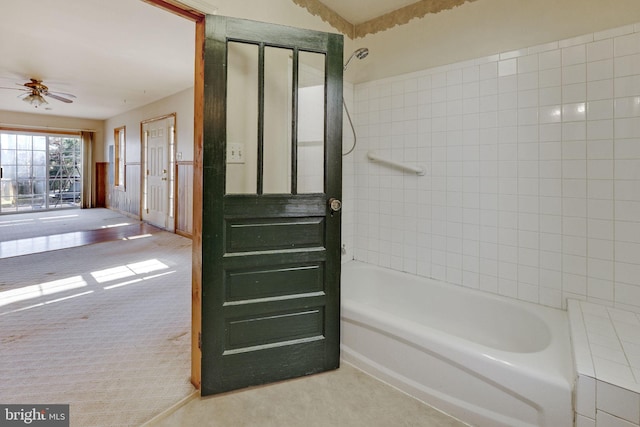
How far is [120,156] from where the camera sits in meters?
7.55

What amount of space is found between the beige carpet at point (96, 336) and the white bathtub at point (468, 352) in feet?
3.28

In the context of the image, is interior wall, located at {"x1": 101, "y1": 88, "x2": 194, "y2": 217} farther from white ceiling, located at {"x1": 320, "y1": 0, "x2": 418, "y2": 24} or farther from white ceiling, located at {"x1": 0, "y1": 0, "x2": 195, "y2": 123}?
white ceiling, located at {"x1": 320, "y1": 0, "x2": 418, "y2": 24}

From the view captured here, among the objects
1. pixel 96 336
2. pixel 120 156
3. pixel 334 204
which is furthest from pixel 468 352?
pixel 120 156

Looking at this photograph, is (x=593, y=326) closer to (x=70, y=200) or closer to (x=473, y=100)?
(x=473, y=100)

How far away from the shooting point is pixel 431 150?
7.38 ft

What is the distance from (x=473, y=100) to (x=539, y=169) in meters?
0.59

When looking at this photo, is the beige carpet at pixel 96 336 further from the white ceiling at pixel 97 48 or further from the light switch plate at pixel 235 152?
the white ceiling at pixel 97 48

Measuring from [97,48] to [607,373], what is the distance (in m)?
4.87

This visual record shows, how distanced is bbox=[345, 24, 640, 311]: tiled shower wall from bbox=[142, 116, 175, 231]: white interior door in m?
4.26

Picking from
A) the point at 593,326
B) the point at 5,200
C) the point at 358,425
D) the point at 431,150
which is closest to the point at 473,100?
the point at 431,150

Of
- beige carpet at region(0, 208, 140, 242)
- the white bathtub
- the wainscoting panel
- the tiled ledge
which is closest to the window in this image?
beige carpet at region(0, 208, 140, 242)

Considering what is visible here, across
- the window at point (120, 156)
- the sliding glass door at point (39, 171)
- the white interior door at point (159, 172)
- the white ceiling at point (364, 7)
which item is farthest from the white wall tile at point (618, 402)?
the sliding glass door at point (39, 171)

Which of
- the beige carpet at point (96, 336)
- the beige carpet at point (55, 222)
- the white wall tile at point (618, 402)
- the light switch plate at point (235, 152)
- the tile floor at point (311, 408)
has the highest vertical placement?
the light switch plate at point (235, 152)

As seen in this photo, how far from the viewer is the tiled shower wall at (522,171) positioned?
1.62 metres
